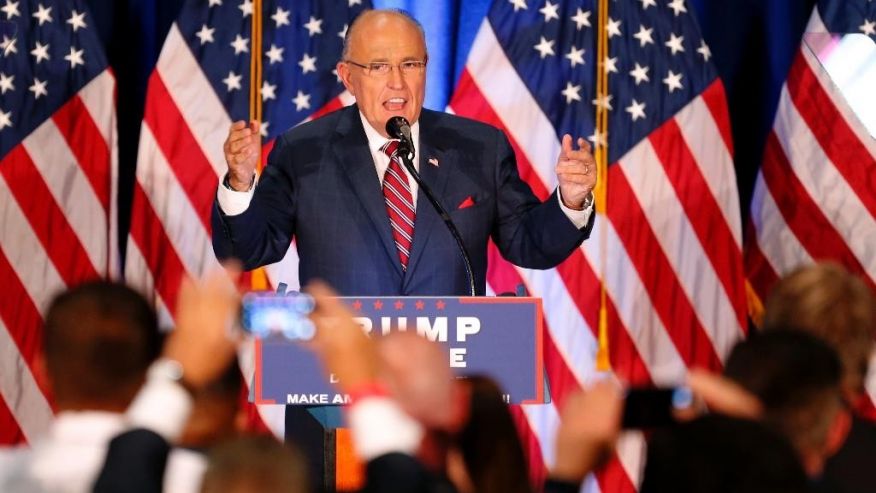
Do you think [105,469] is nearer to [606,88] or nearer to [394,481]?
[394,481]

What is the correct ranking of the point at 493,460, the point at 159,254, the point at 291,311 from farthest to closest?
the point at 159,254 < the point at 291,311 < the point at 493,460

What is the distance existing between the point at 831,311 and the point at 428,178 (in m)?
1.89

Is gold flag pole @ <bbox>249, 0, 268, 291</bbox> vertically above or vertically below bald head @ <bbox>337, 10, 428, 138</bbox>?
below

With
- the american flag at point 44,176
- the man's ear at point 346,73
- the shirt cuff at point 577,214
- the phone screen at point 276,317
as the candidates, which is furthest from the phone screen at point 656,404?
the american flag at point 44,176

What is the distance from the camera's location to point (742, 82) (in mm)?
6254

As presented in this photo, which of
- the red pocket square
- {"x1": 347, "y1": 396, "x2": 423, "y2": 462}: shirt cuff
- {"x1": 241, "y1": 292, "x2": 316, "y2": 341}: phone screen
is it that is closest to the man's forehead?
the red pocket square

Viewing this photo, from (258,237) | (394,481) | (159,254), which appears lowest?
(159,254)

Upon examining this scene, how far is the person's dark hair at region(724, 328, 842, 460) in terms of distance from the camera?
1.99 meters

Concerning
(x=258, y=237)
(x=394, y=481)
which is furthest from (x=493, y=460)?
(x=258, y=237)

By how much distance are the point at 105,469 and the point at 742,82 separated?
4830mm

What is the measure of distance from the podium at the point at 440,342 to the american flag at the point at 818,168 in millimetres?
2925

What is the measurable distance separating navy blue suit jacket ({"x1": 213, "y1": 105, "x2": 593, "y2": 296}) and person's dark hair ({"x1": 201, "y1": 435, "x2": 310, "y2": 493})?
2151mm

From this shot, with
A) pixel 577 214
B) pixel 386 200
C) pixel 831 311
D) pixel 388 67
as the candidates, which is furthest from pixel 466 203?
pixel 831 311

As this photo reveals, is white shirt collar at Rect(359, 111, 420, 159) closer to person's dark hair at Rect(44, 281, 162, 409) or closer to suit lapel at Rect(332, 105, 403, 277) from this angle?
suit lapel at Rect(332, 105, 403, 277)
